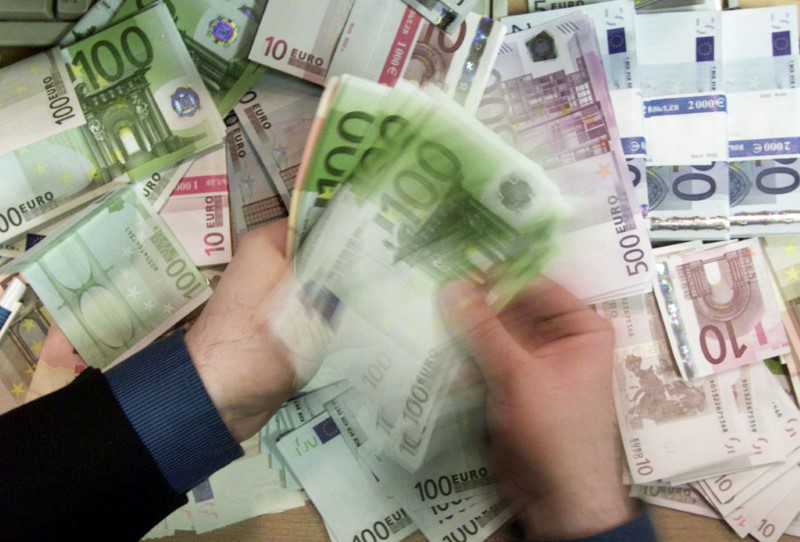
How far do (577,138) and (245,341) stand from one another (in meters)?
0.46

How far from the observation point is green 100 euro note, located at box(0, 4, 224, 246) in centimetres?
77

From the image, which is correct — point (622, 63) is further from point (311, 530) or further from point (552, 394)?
point (311, 530)

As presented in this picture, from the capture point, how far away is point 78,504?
1.85ft

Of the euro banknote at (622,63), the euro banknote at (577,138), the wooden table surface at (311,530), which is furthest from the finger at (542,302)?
the wooden table surface at (311,530)

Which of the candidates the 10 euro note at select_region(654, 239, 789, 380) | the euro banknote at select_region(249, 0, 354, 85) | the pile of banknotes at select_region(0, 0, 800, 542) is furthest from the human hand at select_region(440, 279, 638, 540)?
the euro banknote at select_region(249, 0, 354, 85)

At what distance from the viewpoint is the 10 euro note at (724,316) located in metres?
0.81

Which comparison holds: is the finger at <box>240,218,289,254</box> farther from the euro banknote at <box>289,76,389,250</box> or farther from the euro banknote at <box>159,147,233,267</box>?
the euro banknote at <box>159,147,233,267</box>

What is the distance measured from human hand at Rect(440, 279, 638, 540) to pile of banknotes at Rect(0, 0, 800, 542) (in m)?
0.12

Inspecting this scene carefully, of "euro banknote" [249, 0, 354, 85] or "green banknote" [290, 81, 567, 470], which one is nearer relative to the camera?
"green banknote" [290, 81, 567, 470]

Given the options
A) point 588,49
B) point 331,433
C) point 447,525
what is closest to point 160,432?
point 331,433

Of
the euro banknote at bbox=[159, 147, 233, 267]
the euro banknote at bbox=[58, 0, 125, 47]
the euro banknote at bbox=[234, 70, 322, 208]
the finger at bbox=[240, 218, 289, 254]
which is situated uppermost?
the euro banknote at bbox=[58, 0, 125, 47]

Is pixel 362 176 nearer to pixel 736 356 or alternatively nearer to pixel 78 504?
pixel 78 504

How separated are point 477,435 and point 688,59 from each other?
1.74ft

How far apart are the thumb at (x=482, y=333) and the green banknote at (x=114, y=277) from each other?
0.33m
